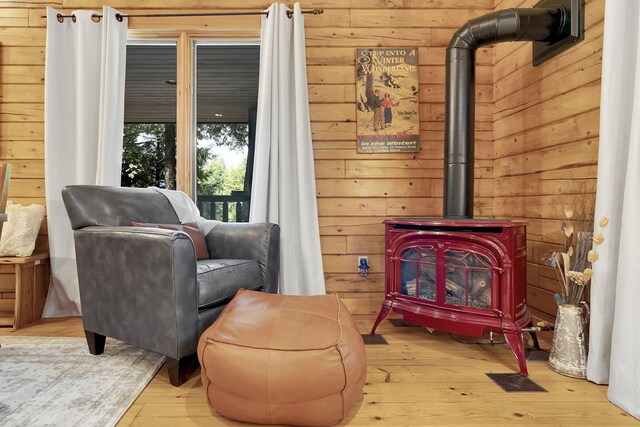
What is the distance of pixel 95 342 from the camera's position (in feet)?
6.17

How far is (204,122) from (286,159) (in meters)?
0.84

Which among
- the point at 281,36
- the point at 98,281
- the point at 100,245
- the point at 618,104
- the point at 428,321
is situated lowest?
the point at 428,321

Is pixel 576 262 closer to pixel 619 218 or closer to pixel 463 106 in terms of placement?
pixel 619 218

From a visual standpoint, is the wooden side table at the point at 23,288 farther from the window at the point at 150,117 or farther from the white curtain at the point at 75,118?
the window at the point at 150,117

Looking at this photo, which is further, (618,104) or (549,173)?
(549,173)

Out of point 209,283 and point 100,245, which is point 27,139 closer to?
point 100,245

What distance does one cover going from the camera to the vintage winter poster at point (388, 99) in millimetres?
2740

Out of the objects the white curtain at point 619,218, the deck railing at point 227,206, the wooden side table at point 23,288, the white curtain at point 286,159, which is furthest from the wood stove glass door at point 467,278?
the wooden side table at point 23,288

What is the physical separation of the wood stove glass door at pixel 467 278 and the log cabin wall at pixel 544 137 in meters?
0.58

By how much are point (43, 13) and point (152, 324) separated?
8.75 feet

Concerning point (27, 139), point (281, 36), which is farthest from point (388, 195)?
point (27, 139)

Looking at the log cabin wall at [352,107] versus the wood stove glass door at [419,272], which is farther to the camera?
the log cabin wall at [352,107]

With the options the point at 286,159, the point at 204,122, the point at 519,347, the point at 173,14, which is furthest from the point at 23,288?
the point at 519,347

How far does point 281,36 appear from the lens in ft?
8.66
